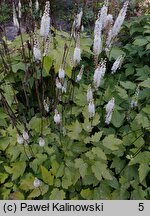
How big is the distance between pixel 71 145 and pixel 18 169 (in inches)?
20.6

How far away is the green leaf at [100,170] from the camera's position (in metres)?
2.61

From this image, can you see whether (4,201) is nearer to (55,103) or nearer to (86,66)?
(55,103)

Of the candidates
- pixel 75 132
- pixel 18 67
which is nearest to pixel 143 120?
pixel 75 132

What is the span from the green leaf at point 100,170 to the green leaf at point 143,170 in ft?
0.85

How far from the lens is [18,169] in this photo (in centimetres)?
279

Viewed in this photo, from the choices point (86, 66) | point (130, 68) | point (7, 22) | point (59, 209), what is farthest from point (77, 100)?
point (7, 22)

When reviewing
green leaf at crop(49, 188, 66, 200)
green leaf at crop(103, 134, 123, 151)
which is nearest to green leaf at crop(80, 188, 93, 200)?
green leaf at crop(49, 188, 66, 200)

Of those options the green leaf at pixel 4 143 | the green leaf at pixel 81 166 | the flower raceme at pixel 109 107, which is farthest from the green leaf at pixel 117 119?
the green leaf at pixel 4 143

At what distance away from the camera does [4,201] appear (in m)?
2.65

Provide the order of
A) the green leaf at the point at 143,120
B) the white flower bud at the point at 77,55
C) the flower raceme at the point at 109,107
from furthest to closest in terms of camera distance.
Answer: the green leaf at the point at 143,120, the flower raceme at the point at 109,107, the white flower bud at the point at 77,55

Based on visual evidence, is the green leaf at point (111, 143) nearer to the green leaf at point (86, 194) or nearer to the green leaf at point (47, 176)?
the green leaf at point (86, 194)

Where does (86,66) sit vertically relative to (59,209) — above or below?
above

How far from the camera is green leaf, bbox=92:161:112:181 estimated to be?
103 inches

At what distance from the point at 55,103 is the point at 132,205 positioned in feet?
3.77
